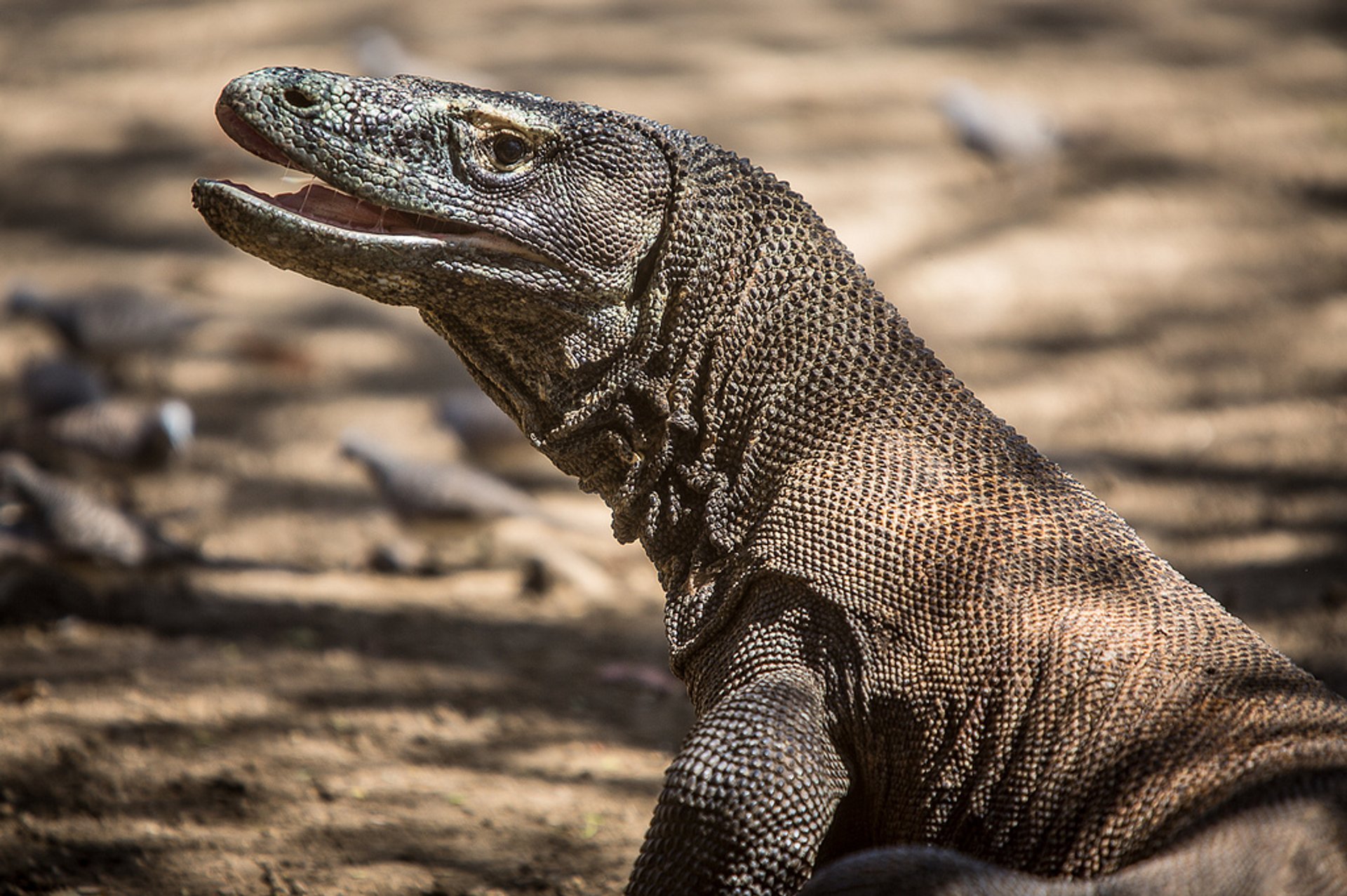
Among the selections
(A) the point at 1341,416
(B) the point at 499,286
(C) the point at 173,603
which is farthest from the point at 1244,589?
(C) the point at 173,603

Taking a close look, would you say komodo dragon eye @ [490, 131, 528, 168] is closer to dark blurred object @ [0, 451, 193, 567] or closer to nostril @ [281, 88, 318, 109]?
nostril @ [281, 88, 318, 109]

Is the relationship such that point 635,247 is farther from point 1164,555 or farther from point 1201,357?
point 1201,357

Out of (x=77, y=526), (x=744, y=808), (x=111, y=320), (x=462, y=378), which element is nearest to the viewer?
(x=744, y=808)

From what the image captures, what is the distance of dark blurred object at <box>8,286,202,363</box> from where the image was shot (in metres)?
7.52

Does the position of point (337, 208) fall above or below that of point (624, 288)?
above

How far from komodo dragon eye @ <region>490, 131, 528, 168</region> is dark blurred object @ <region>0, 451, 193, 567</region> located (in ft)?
12.0

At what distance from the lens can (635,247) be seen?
3312 mm

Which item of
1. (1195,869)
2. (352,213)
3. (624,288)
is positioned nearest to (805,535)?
(624,288)

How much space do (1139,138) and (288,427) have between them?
6.34m

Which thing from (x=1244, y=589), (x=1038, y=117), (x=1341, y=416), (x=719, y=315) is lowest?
(x=1244, y=589)

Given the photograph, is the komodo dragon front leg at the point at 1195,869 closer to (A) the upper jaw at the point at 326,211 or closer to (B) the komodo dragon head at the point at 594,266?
(B) the komodo dragon head at the point at 594,266

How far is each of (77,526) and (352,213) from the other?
353cm

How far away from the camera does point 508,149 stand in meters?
3.23

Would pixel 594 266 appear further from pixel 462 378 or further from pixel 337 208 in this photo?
pixel 462 378
